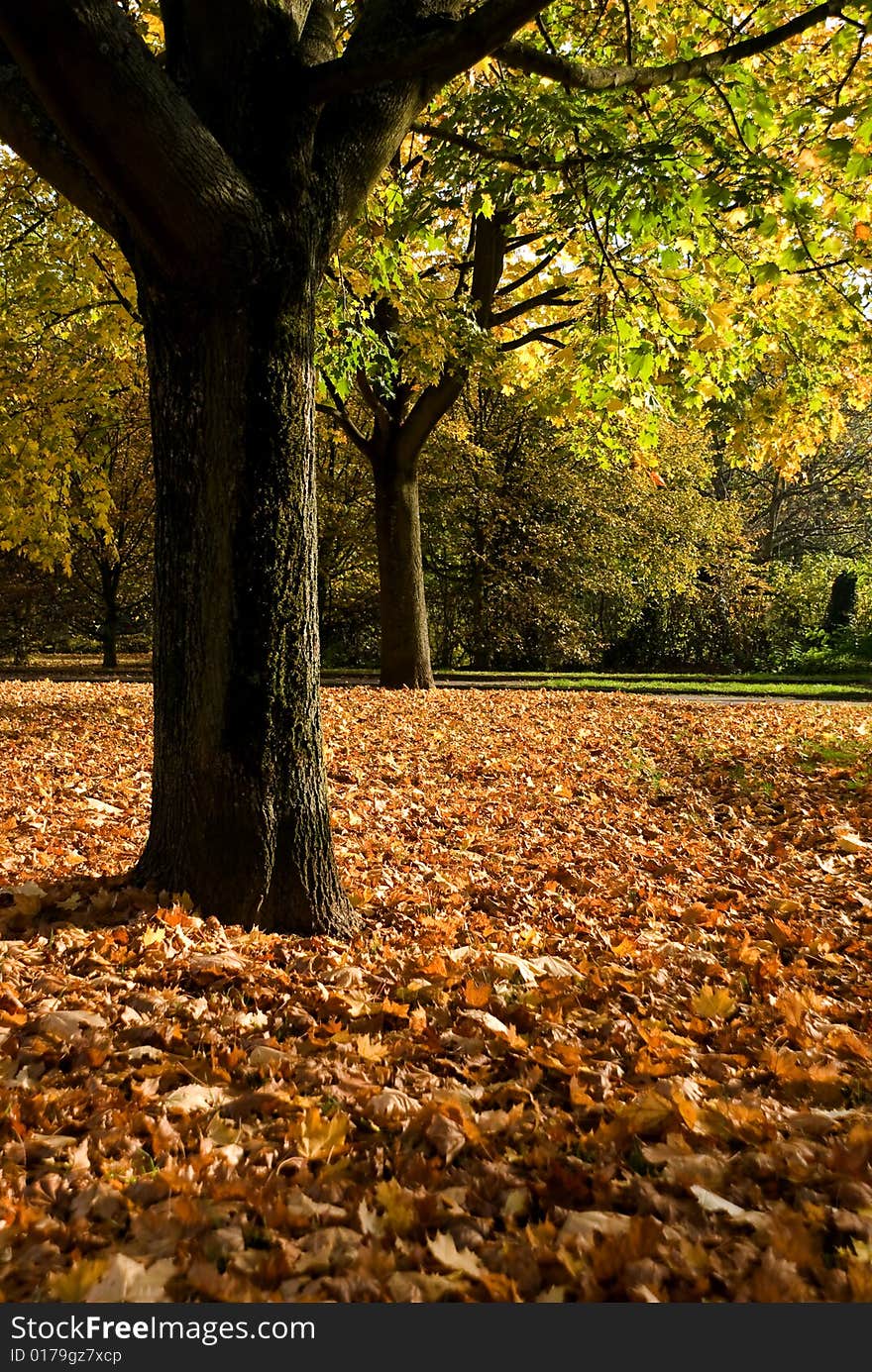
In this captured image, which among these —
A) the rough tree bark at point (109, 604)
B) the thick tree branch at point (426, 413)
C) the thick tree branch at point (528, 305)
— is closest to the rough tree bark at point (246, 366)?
the thick tree branch at point (426, 413)

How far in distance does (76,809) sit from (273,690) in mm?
2910

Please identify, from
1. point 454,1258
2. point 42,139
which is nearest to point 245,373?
point 42,139

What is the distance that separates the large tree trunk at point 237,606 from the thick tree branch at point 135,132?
267 millimetres

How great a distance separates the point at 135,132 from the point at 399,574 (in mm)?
10624

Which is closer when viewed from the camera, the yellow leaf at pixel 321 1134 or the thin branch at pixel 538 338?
the yellow leaf at pixel 321 1134

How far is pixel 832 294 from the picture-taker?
30.5 feet

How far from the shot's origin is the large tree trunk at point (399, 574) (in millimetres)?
14047

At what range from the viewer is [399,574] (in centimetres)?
1416

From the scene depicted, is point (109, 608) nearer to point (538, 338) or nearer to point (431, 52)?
point (538, 338)

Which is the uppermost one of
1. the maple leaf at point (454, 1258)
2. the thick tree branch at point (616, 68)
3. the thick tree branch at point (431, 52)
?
the thick tree branch at point (616, 68)

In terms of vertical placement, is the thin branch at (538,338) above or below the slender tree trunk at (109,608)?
above

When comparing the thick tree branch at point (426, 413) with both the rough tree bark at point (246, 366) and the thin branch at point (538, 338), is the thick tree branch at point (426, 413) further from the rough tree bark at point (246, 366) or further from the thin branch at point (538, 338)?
the rough tree bark at point (246, 366)

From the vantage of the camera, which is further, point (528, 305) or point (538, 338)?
point (538, 338)

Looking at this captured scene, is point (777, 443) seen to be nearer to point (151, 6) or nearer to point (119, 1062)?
point (151, 6)
